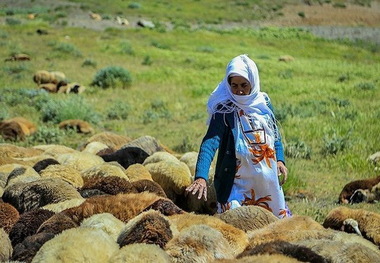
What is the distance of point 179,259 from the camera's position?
326 cm

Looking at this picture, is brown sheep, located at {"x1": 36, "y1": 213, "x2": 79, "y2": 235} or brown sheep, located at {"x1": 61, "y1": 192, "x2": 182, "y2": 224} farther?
brown sheep, located at {"x1": 61, "y1": 192, "x2": 182, "y2": 224}

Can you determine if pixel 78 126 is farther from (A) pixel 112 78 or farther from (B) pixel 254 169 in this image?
(B) pixel 254 169

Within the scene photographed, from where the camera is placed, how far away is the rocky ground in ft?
132

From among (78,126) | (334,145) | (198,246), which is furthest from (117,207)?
(78,126)

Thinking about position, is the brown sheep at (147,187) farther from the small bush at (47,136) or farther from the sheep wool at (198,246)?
the small bush at (47,136)

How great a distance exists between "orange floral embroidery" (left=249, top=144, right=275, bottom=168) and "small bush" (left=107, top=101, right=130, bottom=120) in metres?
7.96

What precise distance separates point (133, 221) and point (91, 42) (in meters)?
25.7

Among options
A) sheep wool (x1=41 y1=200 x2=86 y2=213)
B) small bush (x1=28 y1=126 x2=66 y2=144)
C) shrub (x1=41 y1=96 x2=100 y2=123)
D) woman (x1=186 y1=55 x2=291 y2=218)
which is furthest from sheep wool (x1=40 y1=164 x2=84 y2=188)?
shrub (x1=41 y1=96 x2=100 y2=123)

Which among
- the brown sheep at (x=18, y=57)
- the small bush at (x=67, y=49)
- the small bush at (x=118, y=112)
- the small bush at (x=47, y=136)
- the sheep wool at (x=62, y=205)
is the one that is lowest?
the small bush at (x=67, y=49)

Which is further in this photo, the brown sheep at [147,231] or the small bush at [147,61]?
the small bush at [147,61]

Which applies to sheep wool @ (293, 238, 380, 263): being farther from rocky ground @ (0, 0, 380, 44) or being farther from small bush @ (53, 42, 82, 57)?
rocky ground @ (0, 0, 380, 44)

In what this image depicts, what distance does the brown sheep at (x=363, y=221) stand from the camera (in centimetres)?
412

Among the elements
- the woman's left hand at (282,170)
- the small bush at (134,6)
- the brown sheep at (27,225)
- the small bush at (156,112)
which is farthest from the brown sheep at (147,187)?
the small bush at (134,6)

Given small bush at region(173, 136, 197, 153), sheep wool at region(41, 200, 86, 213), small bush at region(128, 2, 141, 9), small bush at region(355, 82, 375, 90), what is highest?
sheep wool at region(41, 200, 86, 213)
